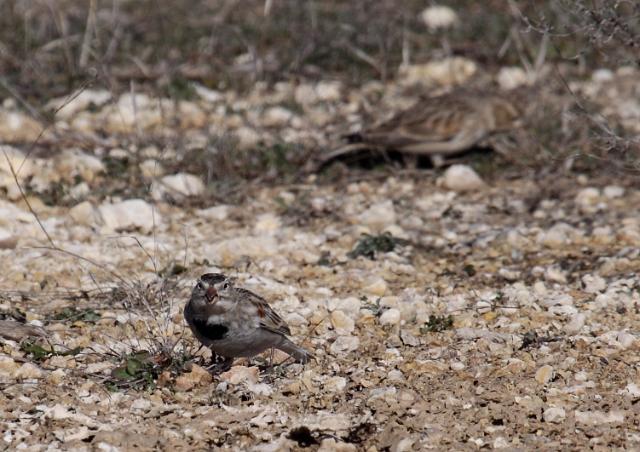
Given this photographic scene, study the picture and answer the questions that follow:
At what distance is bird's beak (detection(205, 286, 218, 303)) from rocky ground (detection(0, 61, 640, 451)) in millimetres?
322

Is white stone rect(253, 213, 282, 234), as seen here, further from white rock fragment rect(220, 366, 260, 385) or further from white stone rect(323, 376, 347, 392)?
white stone rect(323, 376, 347, 392)

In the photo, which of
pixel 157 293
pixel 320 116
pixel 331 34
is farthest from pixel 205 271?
pixel 331 34

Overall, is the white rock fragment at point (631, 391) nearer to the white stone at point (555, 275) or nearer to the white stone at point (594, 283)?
the white stone at point (594, 283)

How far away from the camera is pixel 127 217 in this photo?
7648 mm

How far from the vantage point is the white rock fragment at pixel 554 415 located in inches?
193

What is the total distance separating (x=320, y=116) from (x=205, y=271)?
370cm

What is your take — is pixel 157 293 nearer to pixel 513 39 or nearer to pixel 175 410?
pixel 175 410

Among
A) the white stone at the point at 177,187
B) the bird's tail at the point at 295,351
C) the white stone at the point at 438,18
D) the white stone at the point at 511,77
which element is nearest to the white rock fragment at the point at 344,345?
the bird's tail at the point at 295,351

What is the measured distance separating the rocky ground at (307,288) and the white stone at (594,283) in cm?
2

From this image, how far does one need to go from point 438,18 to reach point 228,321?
8024mm

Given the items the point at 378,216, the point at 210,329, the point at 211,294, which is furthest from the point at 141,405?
the point at 378,216

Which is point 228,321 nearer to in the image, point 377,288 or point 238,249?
point 377,288

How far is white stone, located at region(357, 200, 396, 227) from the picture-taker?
795 centimetres

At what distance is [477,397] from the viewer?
513cm
